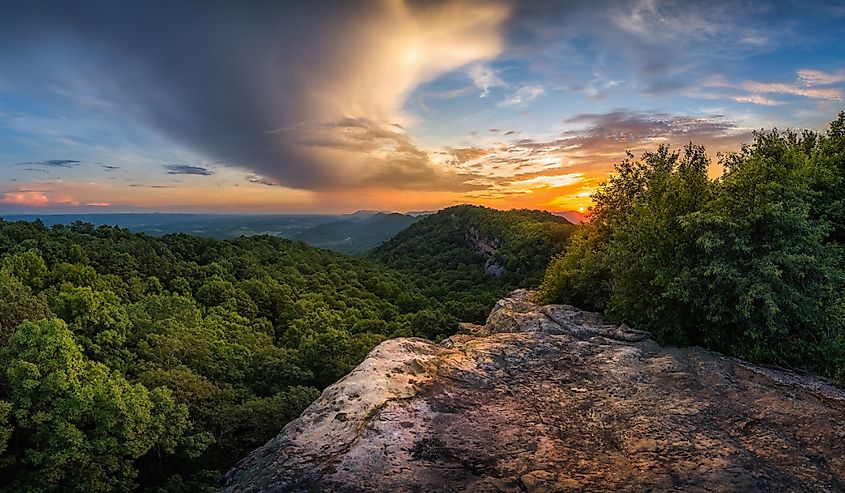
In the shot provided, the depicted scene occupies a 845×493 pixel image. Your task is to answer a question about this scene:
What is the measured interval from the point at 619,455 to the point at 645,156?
28.7 meters

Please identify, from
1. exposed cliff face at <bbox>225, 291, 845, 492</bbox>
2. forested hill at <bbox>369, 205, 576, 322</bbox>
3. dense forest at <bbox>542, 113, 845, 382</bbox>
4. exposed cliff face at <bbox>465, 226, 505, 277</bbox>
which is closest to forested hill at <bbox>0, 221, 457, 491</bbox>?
forested hill at <bbox>369, 205, 576, 322</bbox>

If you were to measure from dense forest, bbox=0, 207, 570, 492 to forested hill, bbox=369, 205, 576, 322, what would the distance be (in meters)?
0.86

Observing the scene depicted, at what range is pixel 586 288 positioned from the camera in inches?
1005

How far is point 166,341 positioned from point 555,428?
3605 cm

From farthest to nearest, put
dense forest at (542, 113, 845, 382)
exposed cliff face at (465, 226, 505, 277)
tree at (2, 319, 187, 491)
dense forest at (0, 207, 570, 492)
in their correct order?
exposed cliff face at (465, 226, 505, 277) < dense forest at (0, 207, 570, 492) < tree at (2, 319, 187, 491) < dense forest at (542, 113, 845, 382)

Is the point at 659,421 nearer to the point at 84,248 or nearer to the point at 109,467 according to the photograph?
the point at 109,467

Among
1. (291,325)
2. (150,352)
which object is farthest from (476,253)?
(150,352)

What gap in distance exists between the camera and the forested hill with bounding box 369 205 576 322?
90.0m

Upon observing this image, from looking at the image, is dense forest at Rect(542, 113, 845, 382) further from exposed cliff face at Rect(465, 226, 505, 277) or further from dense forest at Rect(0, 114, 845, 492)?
exposed cliff face at Rect(465, 226, 505, 277)

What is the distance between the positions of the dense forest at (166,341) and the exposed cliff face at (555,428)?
1662cm

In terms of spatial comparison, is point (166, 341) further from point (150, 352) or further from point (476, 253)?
point (476, 253)

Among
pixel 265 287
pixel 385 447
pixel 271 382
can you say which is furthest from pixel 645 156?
pixel 265 287

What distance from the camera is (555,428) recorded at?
9.66 m

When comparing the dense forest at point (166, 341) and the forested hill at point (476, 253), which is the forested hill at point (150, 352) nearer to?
the dense forest at point (166, 341)
